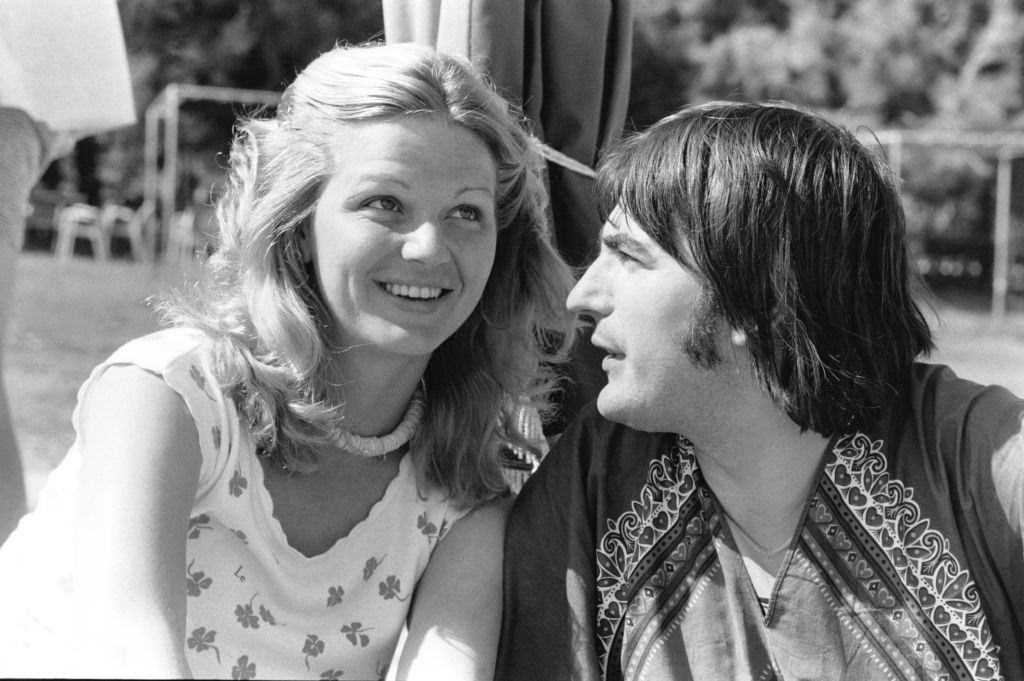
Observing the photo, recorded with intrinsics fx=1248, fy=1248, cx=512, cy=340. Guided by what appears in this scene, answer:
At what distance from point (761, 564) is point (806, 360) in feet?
1.14

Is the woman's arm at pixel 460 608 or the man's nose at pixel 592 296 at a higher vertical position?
the man's nose at pixel 592 296

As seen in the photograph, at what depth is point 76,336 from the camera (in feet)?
35.4

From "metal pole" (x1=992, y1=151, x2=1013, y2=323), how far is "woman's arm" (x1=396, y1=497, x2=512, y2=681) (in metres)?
15.0

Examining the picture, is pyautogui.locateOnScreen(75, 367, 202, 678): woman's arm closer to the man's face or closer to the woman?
the woman

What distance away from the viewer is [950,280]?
17219mm

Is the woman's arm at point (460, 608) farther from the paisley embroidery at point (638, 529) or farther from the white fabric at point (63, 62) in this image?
the white fabric at point (63, 62)

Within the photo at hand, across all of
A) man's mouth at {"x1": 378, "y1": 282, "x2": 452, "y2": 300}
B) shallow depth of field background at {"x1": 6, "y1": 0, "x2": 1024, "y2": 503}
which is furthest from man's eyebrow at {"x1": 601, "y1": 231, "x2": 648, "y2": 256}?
shallow depth of field background at {"x1": 6, "y1": 0, "x2": 1024, "y2": 503}

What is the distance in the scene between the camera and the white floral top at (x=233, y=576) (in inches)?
77.2

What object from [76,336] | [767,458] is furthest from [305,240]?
[76,336]

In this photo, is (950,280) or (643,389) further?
(950,280)

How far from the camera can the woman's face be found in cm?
207

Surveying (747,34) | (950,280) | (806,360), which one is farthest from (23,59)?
(747,34)

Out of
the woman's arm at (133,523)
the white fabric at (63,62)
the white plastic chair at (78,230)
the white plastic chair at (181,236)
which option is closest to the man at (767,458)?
the woman's arm at (133,523)

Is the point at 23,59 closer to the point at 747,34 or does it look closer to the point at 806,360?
the point at 806,360
